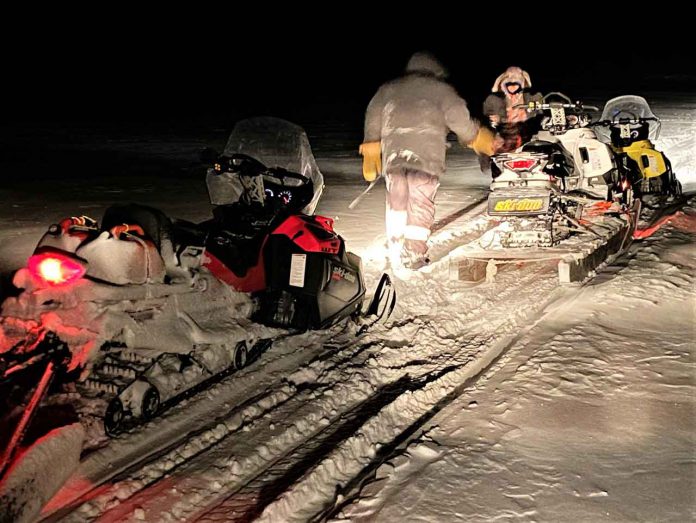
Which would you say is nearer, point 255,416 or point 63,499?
point 63,499

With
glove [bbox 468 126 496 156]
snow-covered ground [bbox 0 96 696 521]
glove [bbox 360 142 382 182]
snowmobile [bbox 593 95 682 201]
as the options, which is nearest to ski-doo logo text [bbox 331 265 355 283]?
snow-covered ground [bbox 0 96 696 521]

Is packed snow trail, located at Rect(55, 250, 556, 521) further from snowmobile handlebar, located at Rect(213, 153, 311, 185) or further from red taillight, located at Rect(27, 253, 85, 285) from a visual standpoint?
snowmobile handlebar, located at Rect(213, 153, 311, 185)

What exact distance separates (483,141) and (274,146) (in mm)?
2279

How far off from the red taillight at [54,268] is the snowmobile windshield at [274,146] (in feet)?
6.44

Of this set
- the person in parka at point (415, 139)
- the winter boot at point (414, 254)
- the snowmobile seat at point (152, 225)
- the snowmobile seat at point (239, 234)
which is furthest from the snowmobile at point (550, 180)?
the snowmobile seat at point (152, 225)

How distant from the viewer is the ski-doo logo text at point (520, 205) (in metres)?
6.65

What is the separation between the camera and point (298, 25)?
5534 centimetres

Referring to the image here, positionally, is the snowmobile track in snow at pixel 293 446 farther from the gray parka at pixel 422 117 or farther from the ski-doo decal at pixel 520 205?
the gray parka at pixel 422 117

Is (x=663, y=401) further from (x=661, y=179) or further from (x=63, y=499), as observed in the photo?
(x=661, y=179)

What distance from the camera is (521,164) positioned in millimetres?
6863

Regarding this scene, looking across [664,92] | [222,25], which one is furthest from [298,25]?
Answer: [664,92]

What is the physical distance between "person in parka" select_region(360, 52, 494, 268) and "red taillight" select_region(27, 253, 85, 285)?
12.0 feet

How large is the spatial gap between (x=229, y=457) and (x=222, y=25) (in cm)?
5340

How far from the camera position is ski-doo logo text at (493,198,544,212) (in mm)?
6646
